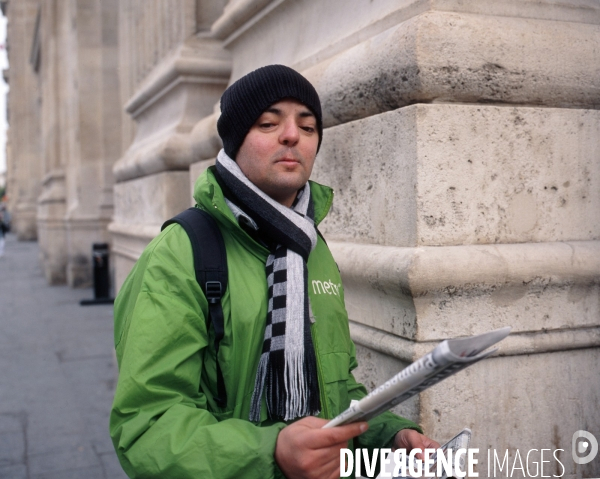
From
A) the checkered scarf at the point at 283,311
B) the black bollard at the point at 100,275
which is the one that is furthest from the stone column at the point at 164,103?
the black bollard at the point at 100,275

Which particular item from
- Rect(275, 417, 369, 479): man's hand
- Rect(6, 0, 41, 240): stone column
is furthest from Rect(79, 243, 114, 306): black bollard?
Rect(6, 0, 41, 240): stone column

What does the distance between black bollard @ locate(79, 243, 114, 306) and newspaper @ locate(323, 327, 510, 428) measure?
33.2 ft

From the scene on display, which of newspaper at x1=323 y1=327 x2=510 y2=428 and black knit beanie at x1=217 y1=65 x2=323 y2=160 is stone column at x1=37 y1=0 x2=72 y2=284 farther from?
newspaper at x1=323 y1=327 x2=510 y2=428

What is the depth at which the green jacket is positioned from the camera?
4.85 feet

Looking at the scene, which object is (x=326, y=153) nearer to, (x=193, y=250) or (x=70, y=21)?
(x=193, y=250)

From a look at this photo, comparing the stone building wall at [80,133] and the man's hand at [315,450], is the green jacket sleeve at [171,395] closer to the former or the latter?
the man's hand at [315,450]

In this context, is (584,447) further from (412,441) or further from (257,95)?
(257,95)

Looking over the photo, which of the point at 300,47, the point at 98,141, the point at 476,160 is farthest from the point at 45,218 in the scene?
the point at 476,160

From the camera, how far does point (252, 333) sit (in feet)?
5.56

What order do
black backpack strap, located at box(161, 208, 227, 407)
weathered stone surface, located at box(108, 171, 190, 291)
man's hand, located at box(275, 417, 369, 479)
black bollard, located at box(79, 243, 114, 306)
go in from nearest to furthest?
1. man's hand, located at box(275, 417, 369, 479)
2. black backpack strap, located at box(161, 208, 227, 407)
3. weathered stone surface, located at box(108, 171, 190, 291)
4. black bollard, located at box(79, 243, 114, 306)

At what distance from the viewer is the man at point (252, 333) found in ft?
4.85

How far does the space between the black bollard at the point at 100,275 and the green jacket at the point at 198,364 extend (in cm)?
959

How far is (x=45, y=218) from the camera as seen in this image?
1543 centimetres

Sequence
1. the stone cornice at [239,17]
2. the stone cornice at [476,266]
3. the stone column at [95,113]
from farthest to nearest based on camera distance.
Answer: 1. the stone column at [95,113]
2. the stone cornice at [239,17]
3. the stone cornice at [476,266]
